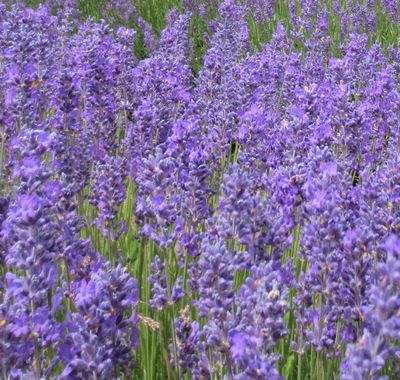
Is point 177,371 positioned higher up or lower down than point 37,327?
lower down

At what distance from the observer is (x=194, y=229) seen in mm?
2947

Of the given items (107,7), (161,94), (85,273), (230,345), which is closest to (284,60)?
(161,94)

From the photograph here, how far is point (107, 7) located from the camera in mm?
9430

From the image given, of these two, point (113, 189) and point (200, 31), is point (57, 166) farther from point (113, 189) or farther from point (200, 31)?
point (200, 31)

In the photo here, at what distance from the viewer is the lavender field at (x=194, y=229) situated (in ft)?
5.49

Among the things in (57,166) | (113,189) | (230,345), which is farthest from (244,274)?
(230,345)

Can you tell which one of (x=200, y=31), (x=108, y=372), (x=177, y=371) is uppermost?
(x=200, y=31)

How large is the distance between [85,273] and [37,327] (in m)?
0.66

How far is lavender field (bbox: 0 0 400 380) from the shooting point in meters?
1.67

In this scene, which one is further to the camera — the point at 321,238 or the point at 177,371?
the point at 177,371

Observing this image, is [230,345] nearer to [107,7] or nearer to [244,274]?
[244,274]

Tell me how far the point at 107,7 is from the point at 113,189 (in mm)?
7115

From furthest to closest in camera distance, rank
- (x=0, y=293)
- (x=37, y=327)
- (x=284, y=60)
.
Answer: (x=284, y=60) < (x=0, y=293) < (x=37, y=327)

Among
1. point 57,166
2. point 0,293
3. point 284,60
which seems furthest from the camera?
point 284,60
